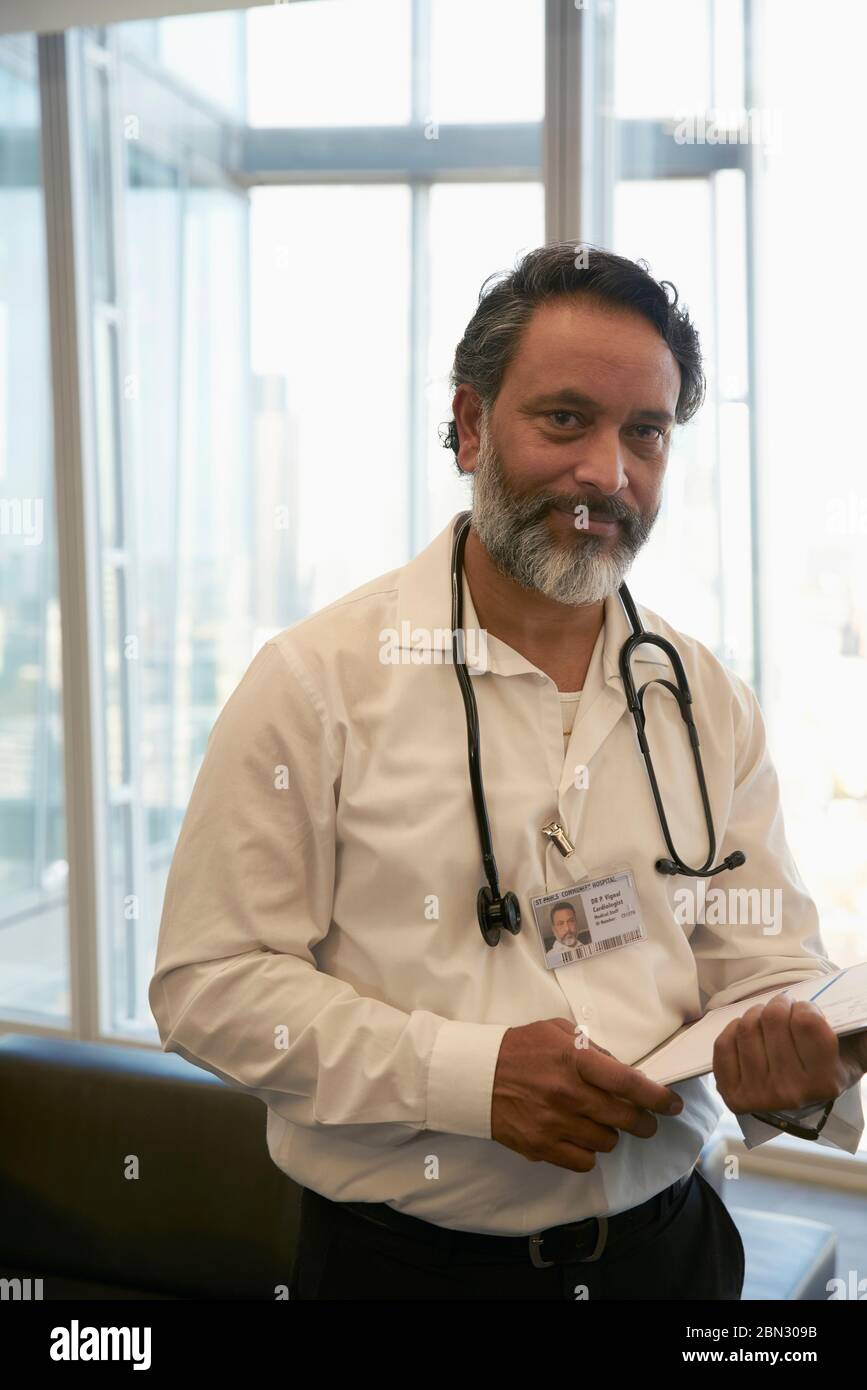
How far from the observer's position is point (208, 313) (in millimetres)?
3580

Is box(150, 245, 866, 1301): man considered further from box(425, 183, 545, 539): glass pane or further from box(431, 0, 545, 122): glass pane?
box(431, 0, 545, 122): glass pane

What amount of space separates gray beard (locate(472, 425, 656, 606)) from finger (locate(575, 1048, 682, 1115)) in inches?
20.7

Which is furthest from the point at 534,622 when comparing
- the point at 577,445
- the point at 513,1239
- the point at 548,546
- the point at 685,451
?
the point at 685,451

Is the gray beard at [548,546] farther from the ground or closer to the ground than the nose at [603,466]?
closer to the ground

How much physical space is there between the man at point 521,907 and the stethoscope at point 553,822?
0.02 metres

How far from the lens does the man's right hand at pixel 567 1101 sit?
1.17 meters

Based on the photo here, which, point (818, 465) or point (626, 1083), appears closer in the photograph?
point (626, 1083)

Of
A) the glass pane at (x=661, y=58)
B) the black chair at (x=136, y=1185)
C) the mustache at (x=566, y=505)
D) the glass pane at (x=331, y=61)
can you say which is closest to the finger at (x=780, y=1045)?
the mustache at (x=566, y=505)

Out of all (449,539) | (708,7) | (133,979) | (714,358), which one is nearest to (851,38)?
(708,7)

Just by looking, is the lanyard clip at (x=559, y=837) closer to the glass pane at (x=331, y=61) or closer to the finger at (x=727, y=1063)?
the finger at (x=727, y=1063)

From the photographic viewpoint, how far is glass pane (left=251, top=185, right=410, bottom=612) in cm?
335

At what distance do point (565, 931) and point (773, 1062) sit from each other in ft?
0.86

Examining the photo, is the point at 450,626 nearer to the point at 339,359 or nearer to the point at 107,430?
the point at 339,359

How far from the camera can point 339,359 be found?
342cm
